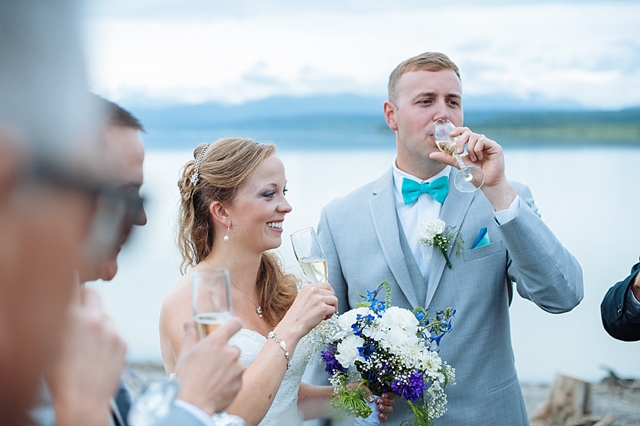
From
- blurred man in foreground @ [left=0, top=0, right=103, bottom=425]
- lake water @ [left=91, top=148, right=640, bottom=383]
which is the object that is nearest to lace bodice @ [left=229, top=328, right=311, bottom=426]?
blurred man in foreground @ [left=0, top=0, right=103, bottom=425]

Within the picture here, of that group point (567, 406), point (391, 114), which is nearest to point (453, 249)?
point (391, 114)

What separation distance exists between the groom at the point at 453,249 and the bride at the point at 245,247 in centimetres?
41

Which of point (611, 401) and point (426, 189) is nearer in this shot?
point (426, 189)

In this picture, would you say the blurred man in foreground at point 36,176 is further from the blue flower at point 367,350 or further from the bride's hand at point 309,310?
the blue flower at point 367,350

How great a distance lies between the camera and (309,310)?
2.51 m

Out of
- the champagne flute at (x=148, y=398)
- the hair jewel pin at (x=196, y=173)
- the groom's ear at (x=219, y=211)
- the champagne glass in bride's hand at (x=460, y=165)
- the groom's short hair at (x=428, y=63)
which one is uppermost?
the groom's short hair at (x=428, y=63)

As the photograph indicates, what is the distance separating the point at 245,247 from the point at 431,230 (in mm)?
979

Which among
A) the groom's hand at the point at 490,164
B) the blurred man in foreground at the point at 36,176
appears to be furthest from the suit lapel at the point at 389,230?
the blurred man in foreground at the point at 36,176

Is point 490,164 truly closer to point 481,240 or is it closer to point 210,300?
point 481,240

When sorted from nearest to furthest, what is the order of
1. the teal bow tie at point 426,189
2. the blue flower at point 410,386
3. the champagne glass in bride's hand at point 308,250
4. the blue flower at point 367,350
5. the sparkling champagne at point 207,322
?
1. the sparkling champagne at point 207,322
2. the blue flower at point 410,386
3. the blue flower at point 367,350
4. the champagne glass in bride's hand at point 308,250
5. the teal bow tie at point 426,189

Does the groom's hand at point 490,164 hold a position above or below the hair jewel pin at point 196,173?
above

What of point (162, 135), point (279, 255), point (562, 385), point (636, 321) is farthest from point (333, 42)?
point (636, 321)

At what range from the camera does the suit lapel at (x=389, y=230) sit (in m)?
3.14

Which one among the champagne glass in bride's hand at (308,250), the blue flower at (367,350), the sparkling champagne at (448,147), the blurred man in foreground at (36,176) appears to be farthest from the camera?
the sparkling champagne at (448,147)
